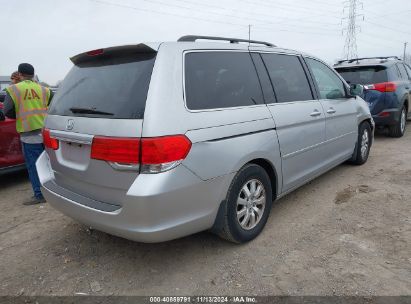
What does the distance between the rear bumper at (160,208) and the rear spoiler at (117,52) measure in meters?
0.93

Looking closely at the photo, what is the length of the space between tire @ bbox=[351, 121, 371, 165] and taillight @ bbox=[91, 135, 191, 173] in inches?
151

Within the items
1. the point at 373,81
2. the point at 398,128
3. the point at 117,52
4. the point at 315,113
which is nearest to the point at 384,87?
the point at 373,81

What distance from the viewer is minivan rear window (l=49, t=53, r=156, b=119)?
7.95 feet

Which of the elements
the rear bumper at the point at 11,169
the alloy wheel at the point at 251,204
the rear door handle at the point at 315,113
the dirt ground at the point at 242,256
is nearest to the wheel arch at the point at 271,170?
the alloy wheel at the point at 251,204

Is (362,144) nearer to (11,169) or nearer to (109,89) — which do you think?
(109,89)

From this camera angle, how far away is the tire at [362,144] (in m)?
5.30

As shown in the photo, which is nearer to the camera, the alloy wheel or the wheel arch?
the alloy wheel

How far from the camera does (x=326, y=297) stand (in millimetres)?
2402

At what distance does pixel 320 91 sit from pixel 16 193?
447cm

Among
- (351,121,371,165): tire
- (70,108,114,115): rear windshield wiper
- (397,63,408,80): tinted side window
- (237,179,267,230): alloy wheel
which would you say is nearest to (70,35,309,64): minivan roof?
(70,108,114,115): rear windshield wiper

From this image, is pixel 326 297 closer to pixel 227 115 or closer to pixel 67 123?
pixel 227 115

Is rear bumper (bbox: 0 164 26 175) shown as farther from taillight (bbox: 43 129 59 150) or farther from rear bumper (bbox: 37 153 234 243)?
rear bumper (bbox: 37 153 234 243)

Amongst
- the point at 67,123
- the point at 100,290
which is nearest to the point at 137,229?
the point at 100,290

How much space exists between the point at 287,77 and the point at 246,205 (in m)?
1.54
